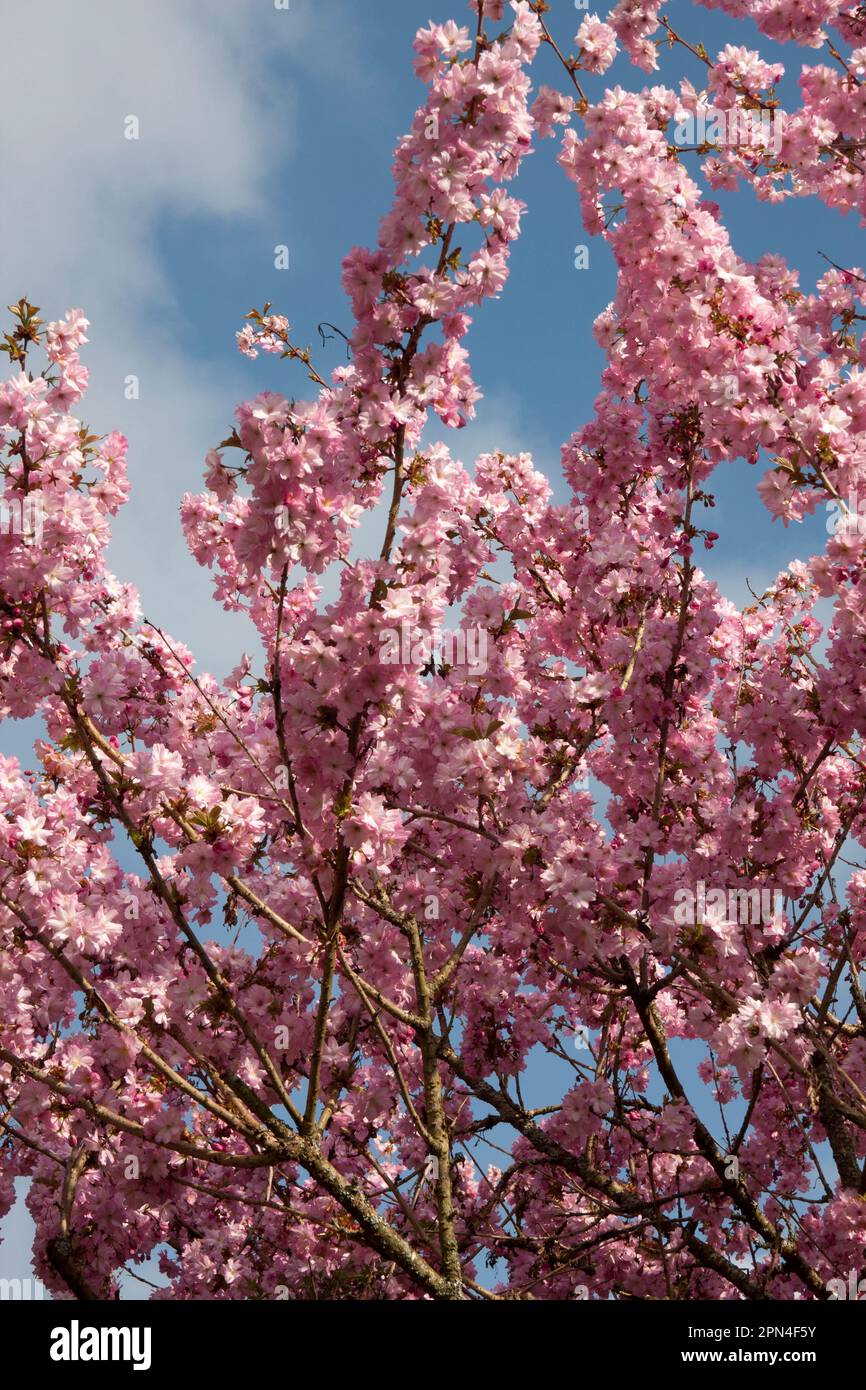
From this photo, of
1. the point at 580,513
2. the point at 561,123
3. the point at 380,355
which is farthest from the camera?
the point at 580,513

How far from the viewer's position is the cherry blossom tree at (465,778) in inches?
216

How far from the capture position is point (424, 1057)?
685cm

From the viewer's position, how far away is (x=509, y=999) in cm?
884

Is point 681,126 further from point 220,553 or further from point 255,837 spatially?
point 255,837

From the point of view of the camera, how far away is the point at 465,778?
6109 mm

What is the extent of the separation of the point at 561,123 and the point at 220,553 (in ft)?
11.5

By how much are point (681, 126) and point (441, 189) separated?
10.9 feet

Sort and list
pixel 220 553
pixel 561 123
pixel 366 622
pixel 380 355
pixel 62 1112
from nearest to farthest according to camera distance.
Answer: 1. pixel 366 622
2. pixel 380 355
3. pixel 62 1112
4. pixel 561 123
5. pixel 220 553

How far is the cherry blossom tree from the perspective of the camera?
216 inches

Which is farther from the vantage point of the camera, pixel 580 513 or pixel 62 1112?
pixel 580 513

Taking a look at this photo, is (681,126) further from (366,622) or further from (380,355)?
(366,622)
